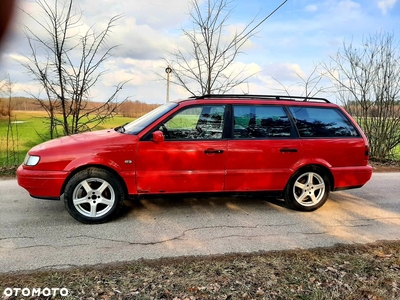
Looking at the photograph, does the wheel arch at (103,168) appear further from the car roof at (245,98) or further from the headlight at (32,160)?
the car roof at (245,98)

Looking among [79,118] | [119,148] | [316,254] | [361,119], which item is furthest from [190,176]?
[361,119]

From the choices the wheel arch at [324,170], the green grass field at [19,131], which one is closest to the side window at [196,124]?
the wheel arch at [324,170]

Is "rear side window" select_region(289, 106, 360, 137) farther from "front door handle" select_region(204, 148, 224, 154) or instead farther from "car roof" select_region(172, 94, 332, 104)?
"front door handle" select_region(204, 148, 224, 154)

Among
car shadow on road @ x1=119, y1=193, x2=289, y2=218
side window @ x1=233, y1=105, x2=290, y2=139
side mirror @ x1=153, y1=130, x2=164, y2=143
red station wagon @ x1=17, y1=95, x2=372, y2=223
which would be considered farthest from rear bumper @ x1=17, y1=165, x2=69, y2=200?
side window @ x1=233, y1=105, x2=290, y2=139

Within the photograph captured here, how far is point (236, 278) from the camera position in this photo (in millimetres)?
2814

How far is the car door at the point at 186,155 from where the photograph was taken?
13.9 ft

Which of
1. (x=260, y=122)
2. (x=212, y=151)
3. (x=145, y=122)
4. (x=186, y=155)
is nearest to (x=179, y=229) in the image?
(x=186, y=155)

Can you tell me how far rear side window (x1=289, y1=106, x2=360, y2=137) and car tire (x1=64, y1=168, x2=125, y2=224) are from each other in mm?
2888

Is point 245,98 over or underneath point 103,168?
over

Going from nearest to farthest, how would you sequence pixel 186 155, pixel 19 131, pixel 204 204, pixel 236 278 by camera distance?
1. pixel 236 278
2. pixel 186 155
3. pixel 204 204
4. pixel 19 131

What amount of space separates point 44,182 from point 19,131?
5.98m

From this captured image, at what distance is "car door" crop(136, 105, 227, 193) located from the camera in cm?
423

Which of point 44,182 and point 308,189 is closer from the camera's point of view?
point 44,182

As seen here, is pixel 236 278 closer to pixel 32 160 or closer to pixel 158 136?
pixel 158 136
